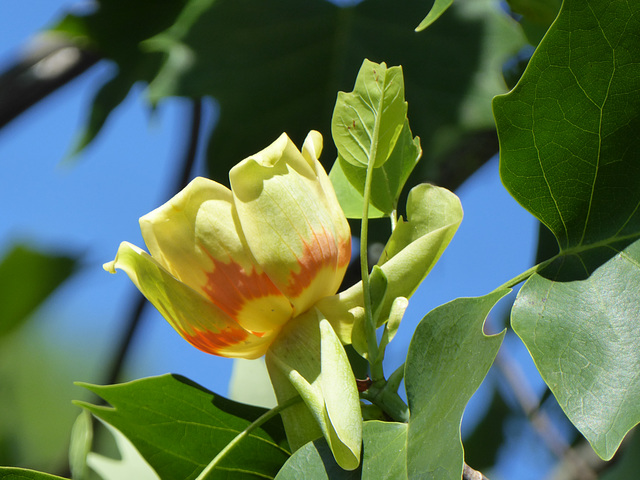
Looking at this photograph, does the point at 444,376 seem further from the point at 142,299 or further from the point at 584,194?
the point at 142,299

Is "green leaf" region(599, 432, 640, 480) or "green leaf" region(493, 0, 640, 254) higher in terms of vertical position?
"green leaf" region(493, 0, 640, 254)

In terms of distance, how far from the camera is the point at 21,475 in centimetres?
47

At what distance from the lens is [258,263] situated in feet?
1.45

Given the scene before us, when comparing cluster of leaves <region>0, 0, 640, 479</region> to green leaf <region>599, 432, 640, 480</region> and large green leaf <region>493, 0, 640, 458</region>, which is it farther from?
green leaf <region>599, 432, 640, 480</region>

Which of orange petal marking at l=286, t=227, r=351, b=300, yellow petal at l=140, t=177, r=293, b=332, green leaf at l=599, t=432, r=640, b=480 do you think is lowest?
green leaf at l=599, t=432, r=640, b=480

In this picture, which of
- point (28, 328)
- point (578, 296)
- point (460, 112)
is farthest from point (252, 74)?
point (578, 296)

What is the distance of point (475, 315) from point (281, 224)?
0.13 meters

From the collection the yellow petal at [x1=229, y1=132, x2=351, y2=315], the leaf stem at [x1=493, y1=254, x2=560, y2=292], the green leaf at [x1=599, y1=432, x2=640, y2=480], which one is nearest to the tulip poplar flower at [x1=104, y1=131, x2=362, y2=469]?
the yellow petal at [x1=229, y1=132, x2=351, y2=315]

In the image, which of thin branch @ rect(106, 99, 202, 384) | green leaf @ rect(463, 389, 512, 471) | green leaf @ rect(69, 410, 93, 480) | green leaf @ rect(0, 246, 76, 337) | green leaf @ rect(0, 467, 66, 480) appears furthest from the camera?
green leaf @ rect(463, 389, 512, 471)

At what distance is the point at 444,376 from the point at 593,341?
12cm

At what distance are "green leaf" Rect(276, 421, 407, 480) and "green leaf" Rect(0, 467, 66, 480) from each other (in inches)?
6.9

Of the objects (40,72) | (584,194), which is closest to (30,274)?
(40,72)

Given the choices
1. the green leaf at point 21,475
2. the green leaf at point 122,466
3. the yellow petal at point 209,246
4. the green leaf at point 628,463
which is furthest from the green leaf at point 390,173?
the green leaf at point 628,463

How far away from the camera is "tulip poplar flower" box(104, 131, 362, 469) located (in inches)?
17.1
